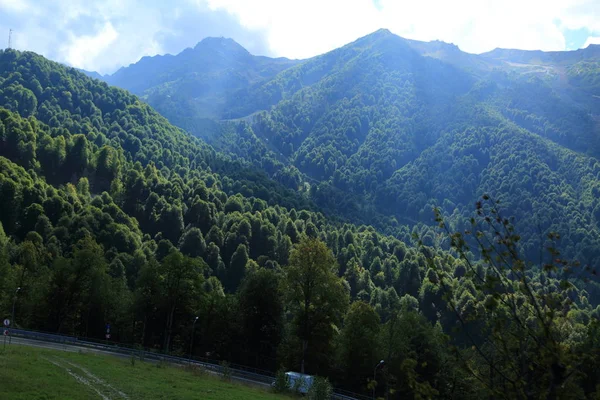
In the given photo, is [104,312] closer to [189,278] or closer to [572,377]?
[189,278]

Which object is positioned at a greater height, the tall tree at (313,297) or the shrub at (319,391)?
the tall tree at (313,297)

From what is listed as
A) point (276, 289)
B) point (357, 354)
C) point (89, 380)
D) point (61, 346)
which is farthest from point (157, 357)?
point (357, 354)

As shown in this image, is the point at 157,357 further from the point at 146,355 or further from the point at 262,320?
the point at 262,320

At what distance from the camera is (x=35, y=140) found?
566 ft

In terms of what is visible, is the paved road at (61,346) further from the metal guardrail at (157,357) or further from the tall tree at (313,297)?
the tall tree at (313,297)

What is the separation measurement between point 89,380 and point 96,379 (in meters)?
0.83

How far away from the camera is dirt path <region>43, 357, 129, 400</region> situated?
3562 centimetres

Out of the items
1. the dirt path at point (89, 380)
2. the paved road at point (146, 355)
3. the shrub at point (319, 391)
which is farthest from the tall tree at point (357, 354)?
the dirt path at point (89, 380)

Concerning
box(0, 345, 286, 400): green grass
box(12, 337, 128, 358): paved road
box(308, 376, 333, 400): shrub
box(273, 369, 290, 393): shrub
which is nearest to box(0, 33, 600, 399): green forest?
box(308, 376, 333, 400): shrub

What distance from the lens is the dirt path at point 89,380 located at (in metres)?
35.6

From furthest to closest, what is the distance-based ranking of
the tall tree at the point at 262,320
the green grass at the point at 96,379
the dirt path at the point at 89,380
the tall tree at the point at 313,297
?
the tall tree at the point at 262,320
the tall tree at the point at 313,297
the dirt path at the point at 89,380
the green grass at the point at 96,379

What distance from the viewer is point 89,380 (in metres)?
39.4

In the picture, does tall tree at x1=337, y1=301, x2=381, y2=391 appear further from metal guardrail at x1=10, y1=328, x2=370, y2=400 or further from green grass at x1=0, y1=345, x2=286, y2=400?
green grass at x1=0, y1=345, x2=286, y2=400

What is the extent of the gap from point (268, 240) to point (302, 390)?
123694 millimetres
